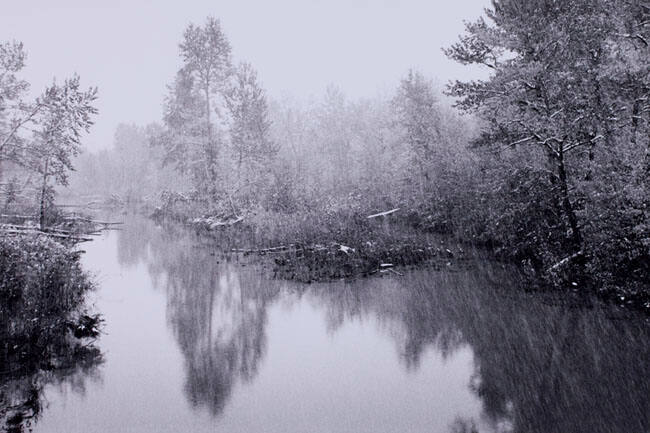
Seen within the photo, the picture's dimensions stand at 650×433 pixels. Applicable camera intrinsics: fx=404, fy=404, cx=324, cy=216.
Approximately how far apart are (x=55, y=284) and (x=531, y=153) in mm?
16600

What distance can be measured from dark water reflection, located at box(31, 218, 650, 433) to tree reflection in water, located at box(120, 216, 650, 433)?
31mm

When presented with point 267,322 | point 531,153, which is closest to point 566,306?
point 531,153

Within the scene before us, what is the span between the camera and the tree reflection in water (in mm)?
6262

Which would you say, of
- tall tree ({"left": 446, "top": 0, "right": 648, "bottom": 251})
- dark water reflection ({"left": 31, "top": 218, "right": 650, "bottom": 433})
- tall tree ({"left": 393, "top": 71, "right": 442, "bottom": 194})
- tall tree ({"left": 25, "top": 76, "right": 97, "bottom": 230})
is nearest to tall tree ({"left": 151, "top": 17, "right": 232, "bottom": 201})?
tall tree ({"left": 25, "top": 76, "right": 97, "bottom": 230})

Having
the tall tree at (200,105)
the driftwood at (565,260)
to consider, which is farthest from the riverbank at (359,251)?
the tall tree at (200,105)

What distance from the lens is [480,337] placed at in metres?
9.39

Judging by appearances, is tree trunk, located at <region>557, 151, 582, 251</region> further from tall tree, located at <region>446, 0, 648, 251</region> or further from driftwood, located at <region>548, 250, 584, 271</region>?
driftwood, located at <region>548, 250, 584, 271</region>

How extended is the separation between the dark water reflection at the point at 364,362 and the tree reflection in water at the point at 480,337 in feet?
0.10

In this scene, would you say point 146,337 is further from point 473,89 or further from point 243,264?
point 473,89

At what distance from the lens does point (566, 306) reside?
437 inches

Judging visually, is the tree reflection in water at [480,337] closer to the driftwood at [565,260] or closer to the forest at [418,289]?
the forest at [418,289]

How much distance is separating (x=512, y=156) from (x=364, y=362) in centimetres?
1348

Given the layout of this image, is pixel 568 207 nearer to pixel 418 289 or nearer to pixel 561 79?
pixel 561 79

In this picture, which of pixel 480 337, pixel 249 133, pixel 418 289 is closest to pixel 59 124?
pixel 249 133
